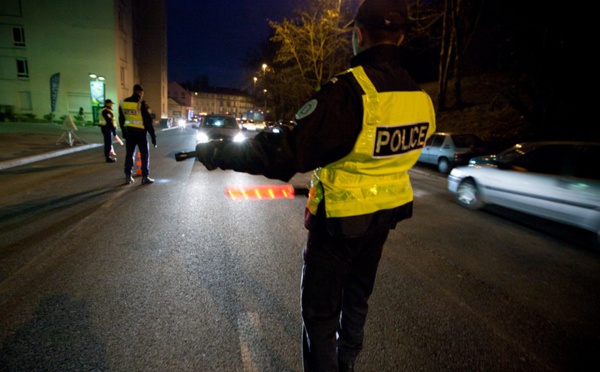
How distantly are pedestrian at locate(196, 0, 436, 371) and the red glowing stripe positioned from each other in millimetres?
5370

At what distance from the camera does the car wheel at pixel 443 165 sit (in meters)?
12.0

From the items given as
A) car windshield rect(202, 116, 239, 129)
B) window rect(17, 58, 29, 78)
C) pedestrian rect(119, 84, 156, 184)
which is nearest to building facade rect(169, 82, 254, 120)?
window rect(17, 58, 29, 78)

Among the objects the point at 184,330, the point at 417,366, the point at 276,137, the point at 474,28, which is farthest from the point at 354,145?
the point at 474,28

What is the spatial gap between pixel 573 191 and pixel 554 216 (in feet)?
1.68

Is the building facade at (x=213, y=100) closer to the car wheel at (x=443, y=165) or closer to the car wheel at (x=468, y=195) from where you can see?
the car wheel at (x=443, y=165)

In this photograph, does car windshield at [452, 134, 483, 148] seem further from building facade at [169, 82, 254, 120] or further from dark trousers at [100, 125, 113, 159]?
building facade at [169, 82, 254, 120]

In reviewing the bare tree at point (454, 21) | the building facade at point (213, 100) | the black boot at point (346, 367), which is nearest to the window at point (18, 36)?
the bare tree at point (454, 21)

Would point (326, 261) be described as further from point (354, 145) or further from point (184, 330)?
point (184, 330)

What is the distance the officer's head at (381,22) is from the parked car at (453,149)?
10987mm

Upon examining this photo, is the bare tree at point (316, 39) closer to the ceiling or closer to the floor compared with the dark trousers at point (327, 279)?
closer to the ceiling

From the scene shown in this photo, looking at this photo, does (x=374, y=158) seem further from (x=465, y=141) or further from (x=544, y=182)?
(x=465, y=141)

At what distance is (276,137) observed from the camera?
1.58 meters

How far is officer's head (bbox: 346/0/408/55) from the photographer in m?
1.63

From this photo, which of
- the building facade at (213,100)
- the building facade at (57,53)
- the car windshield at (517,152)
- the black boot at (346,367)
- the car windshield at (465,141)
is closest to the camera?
the black boot at (346,367)
